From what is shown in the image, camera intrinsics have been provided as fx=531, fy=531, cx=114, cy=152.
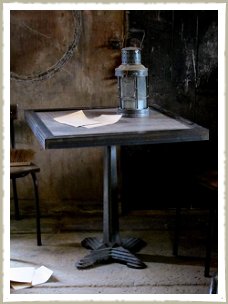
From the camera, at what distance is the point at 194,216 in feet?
13.8

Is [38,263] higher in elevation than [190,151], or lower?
lower

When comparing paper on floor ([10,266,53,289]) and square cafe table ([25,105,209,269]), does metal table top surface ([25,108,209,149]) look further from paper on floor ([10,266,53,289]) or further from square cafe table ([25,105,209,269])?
paper on floor ([10,266,53,289])

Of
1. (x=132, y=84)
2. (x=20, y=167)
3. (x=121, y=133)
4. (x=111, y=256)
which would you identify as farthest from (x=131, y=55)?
(x=111, y=256)

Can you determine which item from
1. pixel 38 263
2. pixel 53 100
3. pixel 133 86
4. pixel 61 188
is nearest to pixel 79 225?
pixel 61 188

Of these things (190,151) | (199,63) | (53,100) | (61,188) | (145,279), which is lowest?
(145,279)

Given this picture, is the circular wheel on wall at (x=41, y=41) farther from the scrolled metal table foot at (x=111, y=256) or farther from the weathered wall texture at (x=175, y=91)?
the scrolled metal table foot at (x=111, y=256)

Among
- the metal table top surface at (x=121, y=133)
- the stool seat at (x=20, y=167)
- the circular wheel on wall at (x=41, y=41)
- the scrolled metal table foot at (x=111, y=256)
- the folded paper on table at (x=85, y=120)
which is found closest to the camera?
the metal table top surface at (x=121, y=133)

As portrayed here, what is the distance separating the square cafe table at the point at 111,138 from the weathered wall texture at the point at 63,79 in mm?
529

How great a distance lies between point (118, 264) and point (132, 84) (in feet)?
3.69

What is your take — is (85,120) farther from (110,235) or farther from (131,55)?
(110,235)

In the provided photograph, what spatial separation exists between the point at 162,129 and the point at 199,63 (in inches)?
57.0

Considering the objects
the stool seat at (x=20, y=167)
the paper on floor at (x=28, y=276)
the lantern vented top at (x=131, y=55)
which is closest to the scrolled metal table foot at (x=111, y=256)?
the paper on floor at (x=28, y=276)

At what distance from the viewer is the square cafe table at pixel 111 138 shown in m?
2.64

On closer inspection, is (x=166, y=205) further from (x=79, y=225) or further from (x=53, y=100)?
(x=53, y=100)
